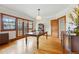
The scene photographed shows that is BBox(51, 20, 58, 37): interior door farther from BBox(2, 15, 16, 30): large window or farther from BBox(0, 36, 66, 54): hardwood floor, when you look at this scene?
BBox(2, 15, 16, 30): large window

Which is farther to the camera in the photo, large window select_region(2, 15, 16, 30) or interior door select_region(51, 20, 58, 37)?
interior door select_region(51, 20, 58, 37)

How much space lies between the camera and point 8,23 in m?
5.61

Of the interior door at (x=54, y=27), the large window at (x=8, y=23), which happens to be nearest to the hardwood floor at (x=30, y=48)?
the interior door at (x=54, y=27)

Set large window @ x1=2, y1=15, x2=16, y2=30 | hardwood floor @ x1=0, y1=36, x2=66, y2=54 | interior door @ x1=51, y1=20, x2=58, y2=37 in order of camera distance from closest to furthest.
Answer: hardwood floor @ x1=0, y1=36, x2=66, y2=54
large window @ x1=2, y1=15, x2=16, y2=30
interior door @ x1=51, y1=20, x2=58, y2=37

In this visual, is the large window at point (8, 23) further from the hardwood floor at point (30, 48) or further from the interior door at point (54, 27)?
the interior door at point (54, 27)

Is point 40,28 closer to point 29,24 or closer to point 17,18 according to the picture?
point 29,24

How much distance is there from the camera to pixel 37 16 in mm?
5070

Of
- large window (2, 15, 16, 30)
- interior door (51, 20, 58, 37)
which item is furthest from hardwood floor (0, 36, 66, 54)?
large window (2, 15, 16, 30)

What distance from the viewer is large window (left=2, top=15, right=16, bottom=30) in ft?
18.3

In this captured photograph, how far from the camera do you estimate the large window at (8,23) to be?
5.57 meters

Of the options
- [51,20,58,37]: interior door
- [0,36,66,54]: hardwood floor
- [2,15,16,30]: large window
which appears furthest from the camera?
[51,20,58,37]: interior door

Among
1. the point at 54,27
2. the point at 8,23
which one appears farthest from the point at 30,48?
the point at 54,27

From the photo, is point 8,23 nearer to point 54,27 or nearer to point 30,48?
point 30,48
